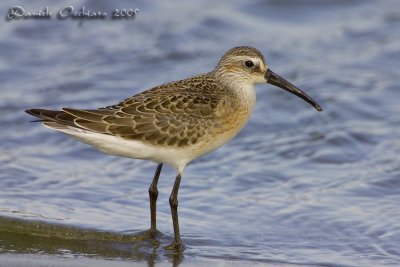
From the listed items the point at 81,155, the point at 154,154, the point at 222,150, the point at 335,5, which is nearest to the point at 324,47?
the point at 335,5

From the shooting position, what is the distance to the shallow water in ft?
35.0

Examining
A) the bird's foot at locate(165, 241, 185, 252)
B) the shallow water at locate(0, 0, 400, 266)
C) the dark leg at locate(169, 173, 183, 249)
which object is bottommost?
the bird's foot at locate(165, 241, 185, 252)

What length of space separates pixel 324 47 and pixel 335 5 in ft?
8.37

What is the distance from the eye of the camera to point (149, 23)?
19.3 metres

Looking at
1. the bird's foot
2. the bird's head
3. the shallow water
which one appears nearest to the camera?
the bird's foot

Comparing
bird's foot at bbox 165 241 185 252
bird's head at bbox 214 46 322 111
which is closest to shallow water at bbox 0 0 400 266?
bird's foot at bbox 165 241 185 252

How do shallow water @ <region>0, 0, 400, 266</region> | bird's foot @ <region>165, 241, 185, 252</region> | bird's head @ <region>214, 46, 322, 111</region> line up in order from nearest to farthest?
bird's foot @ <region>165, 241, 185, 252</region>
shallow water @ <region>0, 0, 400, 266</region>
bird's head @ <region>214, 46, 322, 111</region>

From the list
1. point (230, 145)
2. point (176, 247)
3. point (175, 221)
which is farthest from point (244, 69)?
point (230, 145)

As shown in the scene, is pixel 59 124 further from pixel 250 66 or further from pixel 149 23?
pixel 149 23

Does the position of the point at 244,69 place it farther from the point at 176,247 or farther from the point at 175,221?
the point at 176,247

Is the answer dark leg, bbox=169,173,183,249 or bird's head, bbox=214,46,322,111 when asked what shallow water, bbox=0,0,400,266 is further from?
bird's head, bbox=214,46,322,111

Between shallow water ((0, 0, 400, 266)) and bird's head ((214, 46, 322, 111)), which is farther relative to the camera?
bird's head ((214, 46, 322, 111))

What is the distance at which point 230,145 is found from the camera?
14.2 meters

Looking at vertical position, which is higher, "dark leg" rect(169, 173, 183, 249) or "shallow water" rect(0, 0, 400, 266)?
"shallow water" rect(0, 0, 400, 266)
